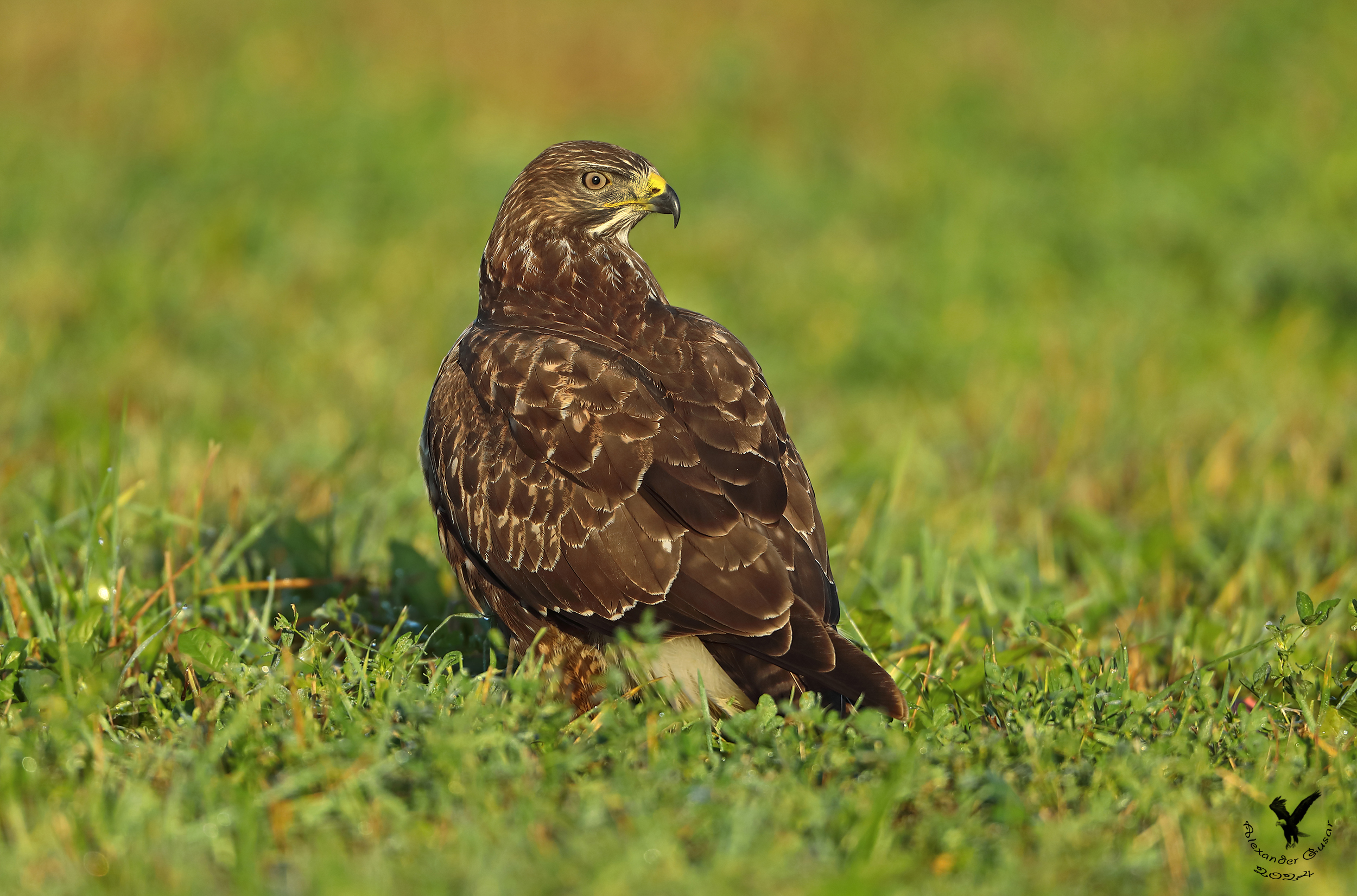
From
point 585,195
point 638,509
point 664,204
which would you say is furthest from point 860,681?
point 585,195

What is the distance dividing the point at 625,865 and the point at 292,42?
1306cm

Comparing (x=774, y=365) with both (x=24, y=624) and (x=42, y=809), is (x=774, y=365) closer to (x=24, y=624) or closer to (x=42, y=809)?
(x=24, y=624)

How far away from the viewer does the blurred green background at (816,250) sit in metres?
5.93

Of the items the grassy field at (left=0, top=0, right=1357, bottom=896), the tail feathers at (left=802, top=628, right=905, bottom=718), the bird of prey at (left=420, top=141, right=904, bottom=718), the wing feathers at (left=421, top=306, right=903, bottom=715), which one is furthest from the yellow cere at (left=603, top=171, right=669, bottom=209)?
the tail feathers at (left=802, top=628, right=905, bottom=718)

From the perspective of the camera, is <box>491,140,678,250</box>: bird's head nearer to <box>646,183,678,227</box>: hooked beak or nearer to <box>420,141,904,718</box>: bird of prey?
<box>646,183,678,227</box>: hooked beak

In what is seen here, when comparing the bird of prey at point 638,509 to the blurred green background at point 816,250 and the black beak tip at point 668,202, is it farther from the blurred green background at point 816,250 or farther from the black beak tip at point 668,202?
the blurred green background at point 816,250

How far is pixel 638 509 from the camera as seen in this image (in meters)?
3.66

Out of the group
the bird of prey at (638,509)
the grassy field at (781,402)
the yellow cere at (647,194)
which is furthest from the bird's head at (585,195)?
the grassy field at (781,402)

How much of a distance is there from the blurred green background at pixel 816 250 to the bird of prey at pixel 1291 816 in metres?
1.88

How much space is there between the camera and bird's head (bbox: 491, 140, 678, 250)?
4.54 metres

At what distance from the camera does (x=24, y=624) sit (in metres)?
3.93

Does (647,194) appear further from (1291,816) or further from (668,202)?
(1291,816)

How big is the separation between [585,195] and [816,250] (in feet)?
21.3

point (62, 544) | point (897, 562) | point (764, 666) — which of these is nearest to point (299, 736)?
point (764, 666)
